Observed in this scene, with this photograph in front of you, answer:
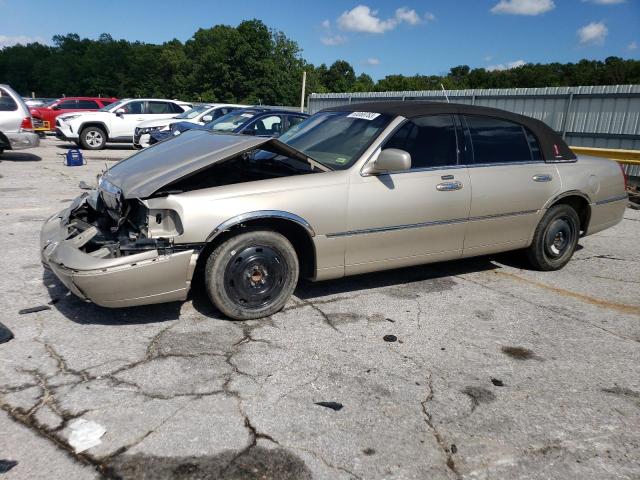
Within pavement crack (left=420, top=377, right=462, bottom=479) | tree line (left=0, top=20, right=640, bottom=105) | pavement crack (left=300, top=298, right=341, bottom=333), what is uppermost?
tree line (left=0, top=20, right=640, bottom=105)

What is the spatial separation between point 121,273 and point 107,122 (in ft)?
48.7

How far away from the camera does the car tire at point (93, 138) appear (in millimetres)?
16388

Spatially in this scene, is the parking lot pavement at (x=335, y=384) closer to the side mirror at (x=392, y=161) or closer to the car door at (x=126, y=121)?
the side mirror at (x=392, y=161)

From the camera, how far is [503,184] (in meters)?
4.86

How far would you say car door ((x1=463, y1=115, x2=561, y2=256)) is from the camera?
4.77 metres

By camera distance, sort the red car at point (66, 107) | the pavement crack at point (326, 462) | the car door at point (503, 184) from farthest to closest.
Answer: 1. the red car at point (66, 107)
2. the car door at point (503, 184)
3. the pavement crack at point (326, 462)

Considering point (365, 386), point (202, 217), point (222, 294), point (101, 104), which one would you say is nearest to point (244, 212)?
point (202, 217)

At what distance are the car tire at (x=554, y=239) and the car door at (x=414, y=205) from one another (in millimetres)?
1129

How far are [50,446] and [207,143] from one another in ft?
8.57

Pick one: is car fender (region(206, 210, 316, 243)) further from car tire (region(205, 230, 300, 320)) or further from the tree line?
the tree line

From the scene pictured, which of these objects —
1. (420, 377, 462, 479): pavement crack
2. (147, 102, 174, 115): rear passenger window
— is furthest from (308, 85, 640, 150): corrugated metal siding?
(420, 377, 462, 479): pavement crack

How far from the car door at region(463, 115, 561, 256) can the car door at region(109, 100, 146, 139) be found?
14316 mm

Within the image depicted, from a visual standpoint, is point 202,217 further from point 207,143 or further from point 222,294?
point 207,143

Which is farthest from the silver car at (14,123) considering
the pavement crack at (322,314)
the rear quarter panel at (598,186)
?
the rear quarter panel at (598,186)
